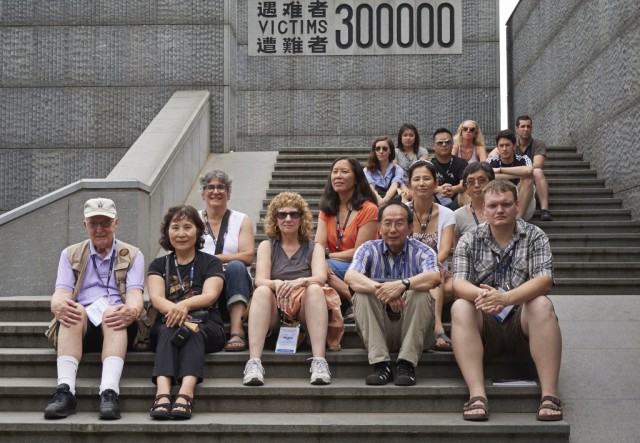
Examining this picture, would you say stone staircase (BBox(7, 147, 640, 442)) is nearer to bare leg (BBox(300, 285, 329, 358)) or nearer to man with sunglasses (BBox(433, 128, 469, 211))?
bare leg (BBox(300, 285, 329, 358))

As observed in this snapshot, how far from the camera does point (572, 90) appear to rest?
37.7 feet

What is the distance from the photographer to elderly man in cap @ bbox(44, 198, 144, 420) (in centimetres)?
474

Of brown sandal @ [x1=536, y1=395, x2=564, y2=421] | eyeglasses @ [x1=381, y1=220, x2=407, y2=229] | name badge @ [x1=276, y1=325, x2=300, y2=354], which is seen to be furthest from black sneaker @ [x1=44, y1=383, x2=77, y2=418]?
brown sandal @ [x1=536, y1=395, x2=564, y2=421]

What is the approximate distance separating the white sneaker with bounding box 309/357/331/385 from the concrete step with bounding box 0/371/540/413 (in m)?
0.04

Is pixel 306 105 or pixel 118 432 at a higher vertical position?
pixel 306 105

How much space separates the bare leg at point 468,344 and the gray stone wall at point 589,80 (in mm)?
4496

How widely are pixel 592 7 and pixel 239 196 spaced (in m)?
5.21

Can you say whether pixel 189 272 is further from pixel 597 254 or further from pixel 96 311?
pixel 597 254

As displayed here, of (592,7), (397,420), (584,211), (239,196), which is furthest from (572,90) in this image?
(397,420)

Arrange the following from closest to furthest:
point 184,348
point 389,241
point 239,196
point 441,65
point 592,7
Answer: point 184,348 < point 389,241 < point 239,196 < point 592,7 < point 441,65

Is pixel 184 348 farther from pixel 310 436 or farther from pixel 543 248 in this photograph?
pixel 543 248

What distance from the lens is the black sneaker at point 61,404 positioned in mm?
4613

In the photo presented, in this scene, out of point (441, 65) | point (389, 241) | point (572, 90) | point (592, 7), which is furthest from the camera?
point (441, 65)

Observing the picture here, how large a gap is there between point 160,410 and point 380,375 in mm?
1331
